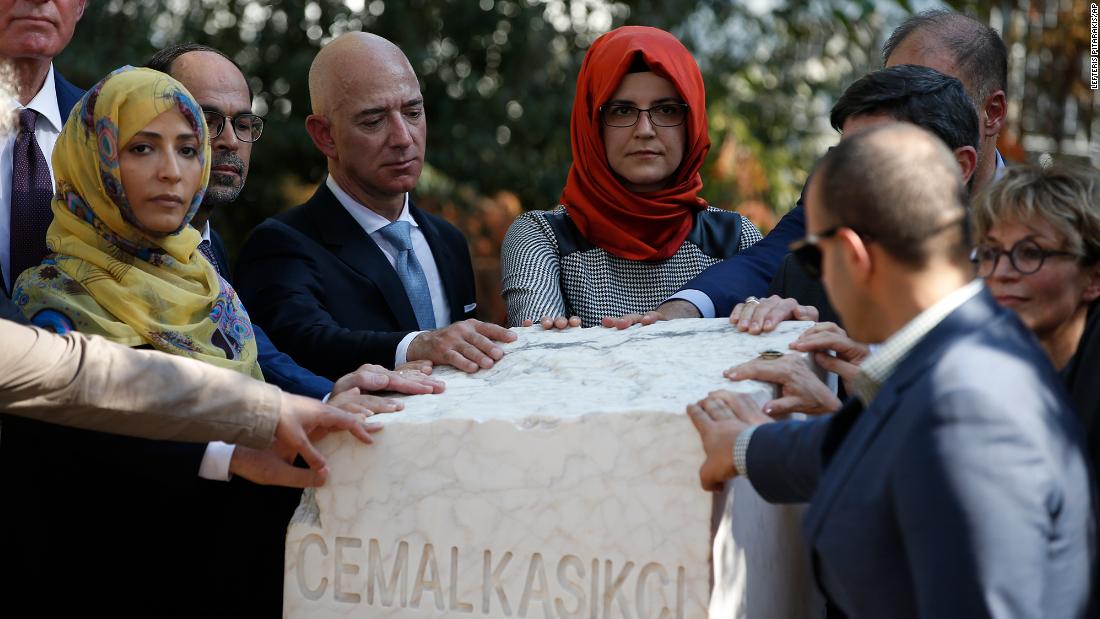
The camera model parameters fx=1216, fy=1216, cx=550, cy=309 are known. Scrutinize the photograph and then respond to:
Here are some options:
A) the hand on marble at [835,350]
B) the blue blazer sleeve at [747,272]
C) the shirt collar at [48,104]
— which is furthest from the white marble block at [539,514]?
the shirt collar at [48,104]

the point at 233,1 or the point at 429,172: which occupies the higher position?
the point at 233,1

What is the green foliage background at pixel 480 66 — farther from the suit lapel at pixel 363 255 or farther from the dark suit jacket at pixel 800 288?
the dark suit jacket at pixel 800 288

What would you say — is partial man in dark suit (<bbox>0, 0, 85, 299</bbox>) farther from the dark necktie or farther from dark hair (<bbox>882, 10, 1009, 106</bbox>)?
dark hair (<bbox>882, 10, 1009, 106</bbox>)

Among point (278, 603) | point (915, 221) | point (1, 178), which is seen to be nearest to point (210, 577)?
point (278, 603)

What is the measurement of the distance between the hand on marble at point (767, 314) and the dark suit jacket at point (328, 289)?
3.33 feet

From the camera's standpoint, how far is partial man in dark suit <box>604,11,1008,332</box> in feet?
12.3

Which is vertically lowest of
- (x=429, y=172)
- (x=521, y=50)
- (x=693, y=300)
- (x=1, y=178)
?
(x=693, y=300)

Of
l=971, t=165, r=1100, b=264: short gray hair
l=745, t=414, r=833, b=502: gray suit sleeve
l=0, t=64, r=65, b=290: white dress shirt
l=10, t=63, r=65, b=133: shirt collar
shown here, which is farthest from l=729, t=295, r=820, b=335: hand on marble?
l=10, t=63, r=65, b=133: shirt collar

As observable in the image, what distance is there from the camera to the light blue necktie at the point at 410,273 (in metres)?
4.12

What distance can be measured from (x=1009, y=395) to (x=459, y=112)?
6867mm

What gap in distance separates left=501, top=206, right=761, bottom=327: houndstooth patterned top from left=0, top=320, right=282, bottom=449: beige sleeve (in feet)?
4.15

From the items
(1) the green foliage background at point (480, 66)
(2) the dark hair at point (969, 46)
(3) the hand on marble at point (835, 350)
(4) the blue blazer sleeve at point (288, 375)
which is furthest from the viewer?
(1) the green foliage background at point (480, 66)

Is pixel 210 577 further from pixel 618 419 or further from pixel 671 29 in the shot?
pixel 671 29

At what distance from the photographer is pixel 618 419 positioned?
283 centimetres
